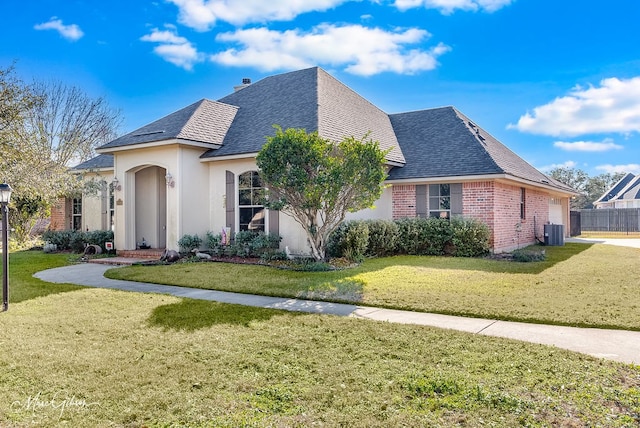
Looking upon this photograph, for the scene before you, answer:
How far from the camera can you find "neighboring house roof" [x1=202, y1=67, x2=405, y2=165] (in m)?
14.7

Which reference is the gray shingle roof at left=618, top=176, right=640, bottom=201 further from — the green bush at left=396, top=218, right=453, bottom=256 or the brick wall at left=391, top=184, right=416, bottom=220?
the green bush at left=396, top=218, right=453, bottom=256

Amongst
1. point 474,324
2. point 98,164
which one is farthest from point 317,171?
point 98,164

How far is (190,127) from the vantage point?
14906mm

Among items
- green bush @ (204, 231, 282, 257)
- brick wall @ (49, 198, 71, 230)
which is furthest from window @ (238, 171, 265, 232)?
brick wall @ (49, 198, 71, 230)

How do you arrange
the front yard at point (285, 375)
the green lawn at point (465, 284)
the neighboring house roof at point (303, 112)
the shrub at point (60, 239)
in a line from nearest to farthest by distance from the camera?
the front yard at point (285, 375), the green lawn at point (465, 284), the neighboring house roof at point (303, 112), the shrub at point (60, 239)

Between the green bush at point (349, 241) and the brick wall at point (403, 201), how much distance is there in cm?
365

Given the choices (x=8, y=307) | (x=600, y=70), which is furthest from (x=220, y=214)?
(x=600, y=70)

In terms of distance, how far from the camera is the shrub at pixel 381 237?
14156 mm

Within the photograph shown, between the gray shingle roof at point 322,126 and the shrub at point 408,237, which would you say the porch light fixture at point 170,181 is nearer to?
the gray shingle roof at point 322,126

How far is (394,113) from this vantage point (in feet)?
70.8

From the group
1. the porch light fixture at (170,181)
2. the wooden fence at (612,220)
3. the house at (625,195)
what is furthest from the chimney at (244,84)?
the house at (625,195)

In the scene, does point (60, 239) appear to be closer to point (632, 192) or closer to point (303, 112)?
point (303, 112)

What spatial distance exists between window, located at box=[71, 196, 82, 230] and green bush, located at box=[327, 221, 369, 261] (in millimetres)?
13082

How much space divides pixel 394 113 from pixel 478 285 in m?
13.9
